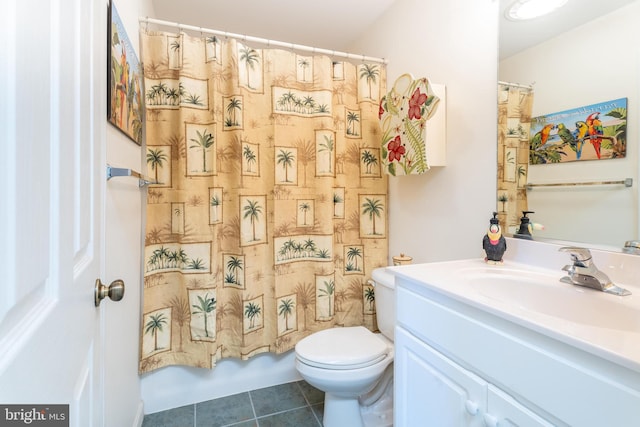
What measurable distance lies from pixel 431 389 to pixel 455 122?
1.17 meters

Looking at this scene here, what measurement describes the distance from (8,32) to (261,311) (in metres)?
1.64

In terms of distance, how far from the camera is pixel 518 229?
1188 mm

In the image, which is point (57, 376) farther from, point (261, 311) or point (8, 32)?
point (261, 311)

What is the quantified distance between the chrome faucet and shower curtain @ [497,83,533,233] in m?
0.32

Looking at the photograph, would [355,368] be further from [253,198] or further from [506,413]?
[253,198]

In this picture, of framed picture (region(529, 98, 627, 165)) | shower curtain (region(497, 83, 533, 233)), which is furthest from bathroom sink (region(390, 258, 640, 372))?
framed picture (region(529, 98, 627, 165))

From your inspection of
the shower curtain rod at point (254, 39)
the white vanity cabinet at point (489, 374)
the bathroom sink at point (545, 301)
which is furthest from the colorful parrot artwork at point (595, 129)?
the shower curtain rod at point (254, 39)

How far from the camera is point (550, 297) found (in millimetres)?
918

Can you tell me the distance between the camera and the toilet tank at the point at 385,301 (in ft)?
4.98

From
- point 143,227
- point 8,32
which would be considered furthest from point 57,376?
point 143,227

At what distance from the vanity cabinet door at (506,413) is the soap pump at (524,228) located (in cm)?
67

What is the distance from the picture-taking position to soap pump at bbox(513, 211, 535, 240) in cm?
115

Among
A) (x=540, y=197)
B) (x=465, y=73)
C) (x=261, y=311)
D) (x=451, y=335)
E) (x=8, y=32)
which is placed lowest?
(x=261, y=311)

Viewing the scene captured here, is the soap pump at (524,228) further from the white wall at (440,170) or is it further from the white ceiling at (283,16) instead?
the white ceiling at (283,16)
